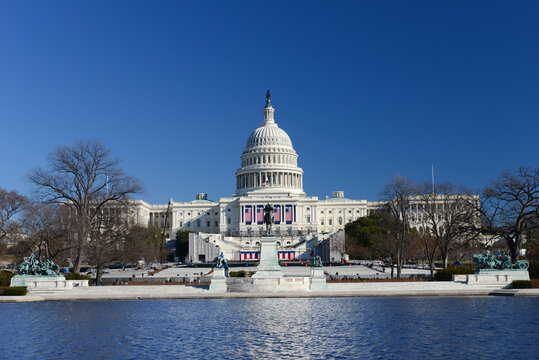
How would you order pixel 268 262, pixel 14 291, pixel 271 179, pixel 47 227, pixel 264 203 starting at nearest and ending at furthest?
pixel 14 291, pixel 268 262, pixel 47 227, pixel 264 203, pixel 271 179

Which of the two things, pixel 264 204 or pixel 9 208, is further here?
pixel 264 204

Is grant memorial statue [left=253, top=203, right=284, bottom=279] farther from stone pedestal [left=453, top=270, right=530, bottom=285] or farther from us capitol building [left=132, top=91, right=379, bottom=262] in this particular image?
us capitol building [left=132, top=91, right=379, bottom=262]

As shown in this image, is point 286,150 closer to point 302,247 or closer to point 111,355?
point 302,247

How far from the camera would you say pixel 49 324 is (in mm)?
25172

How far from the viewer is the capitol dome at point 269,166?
161 metres

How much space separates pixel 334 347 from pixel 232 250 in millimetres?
95901

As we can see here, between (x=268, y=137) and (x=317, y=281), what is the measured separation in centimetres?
12669

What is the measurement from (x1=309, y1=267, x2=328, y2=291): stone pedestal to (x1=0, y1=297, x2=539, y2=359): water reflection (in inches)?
263

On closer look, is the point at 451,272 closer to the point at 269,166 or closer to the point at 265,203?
the point at 265,203

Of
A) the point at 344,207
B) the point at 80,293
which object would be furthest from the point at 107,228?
the point at 344,207

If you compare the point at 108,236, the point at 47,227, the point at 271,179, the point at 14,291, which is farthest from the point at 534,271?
the point at 271,179

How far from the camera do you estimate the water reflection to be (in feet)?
61.4

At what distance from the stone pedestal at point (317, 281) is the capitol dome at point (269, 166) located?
116 m

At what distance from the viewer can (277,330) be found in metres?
22.9
